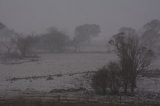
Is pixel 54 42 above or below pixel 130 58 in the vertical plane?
above

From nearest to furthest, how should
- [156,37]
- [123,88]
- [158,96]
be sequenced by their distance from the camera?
1. [158,96]
2. [123,88]
3. [156,37]

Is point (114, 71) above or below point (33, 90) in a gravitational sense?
above

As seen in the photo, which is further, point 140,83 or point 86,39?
point 86,39

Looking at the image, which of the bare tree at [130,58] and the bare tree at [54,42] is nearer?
the bare tree at [130,58]

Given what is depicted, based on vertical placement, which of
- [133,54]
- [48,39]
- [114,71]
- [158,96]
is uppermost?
[48,39]

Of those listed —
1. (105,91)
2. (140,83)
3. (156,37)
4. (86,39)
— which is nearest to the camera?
(105,91)

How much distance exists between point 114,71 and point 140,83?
6.05 meters

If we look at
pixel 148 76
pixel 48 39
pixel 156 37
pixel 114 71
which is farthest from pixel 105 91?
pixel 156 37

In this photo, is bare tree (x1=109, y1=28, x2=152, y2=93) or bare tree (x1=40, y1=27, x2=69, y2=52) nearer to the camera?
bare tree (x1=109, y1=28, x2=152, y2=93)

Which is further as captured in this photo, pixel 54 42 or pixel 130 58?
pixel 54 42

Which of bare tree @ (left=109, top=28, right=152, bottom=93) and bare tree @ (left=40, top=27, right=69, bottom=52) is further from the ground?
bare tree @ (left=40, top=27, right=69, bottom=52)

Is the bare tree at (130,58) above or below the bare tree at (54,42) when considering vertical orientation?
below

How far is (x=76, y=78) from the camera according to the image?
33.6 m

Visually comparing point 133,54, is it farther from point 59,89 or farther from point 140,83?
point 59,89
